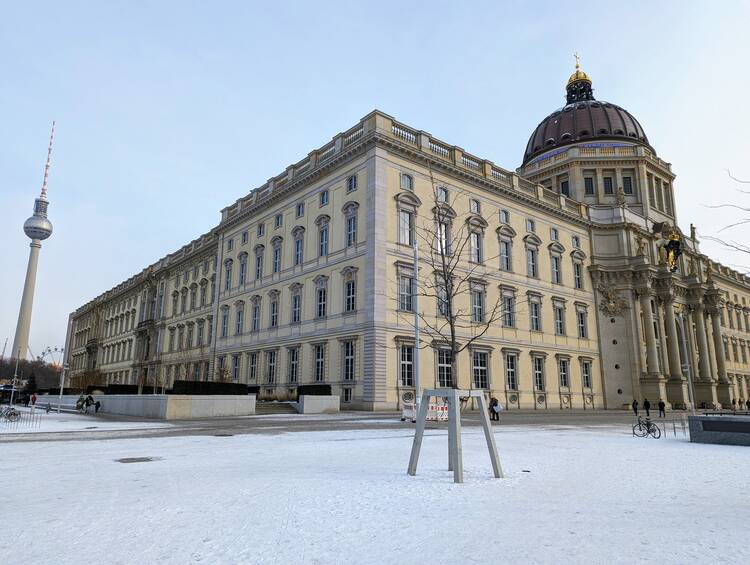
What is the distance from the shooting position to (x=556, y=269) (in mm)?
49219

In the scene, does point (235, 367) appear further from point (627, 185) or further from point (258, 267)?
point (627, 185)

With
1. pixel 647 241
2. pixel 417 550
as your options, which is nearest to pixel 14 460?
pixel 417 550

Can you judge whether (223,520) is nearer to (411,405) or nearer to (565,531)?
(565,531)

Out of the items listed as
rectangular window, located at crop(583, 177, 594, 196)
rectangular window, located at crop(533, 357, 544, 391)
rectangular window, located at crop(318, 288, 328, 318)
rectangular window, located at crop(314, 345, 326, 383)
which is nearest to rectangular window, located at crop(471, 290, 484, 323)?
rectangular window, located at crop(533, 357, 544, 391)

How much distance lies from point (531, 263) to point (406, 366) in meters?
17.8

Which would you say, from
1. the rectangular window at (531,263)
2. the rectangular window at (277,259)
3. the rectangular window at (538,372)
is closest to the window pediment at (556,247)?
the rectangular window at (531,263)

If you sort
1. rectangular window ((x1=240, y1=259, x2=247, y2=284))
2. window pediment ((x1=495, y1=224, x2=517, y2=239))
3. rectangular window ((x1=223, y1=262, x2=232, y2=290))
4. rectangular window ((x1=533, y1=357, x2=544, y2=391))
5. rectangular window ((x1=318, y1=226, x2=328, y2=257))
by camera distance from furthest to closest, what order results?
rectangular window ((x1=223, y1=262, x2=232, y2=290)) < rectangular window ((x1=240, y1=259, x2=247, y2=284)) < window pediment ((x1=495, y1=224, x2=517, y2=239)) < rectangular window ((x1=533, y1=357, x2=544, y2=391)) < rectangular window ((x1=318, y1=226, x2=328, y2=257))

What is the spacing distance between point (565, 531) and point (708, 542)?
4.29ft

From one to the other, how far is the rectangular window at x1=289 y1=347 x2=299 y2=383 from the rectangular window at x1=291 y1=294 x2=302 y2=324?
89.9 inches

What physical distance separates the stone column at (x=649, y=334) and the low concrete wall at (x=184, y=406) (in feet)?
128

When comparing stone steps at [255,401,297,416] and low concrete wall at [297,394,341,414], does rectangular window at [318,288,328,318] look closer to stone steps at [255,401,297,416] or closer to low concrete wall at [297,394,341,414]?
stone steps at [255,401,297,416]

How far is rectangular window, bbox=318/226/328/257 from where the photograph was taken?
134 ft

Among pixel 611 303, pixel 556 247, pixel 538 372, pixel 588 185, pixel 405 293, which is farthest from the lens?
pixel 588 185

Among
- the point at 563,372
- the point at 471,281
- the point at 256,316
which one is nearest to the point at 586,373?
the point at 563,372
